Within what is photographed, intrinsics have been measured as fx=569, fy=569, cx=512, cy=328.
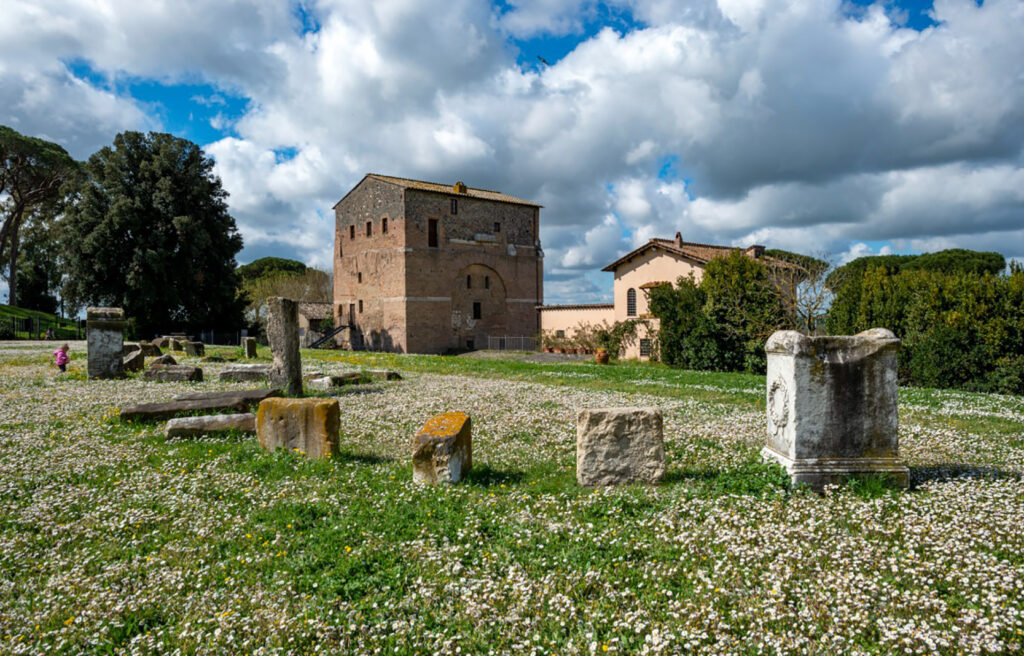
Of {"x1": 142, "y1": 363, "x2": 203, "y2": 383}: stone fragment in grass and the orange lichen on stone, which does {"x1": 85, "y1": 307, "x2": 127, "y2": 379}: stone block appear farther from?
the orange lichen on stone

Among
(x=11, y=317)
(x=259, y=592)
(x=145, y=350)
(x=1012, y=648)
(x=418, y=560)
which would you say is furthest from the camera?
(x=11, y=317)

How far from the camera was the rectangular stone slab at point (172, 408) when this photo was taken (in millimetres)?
10352

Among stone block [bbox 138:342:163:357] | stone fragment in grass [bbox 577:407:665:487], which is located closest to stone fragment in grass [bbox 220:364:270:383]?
stone block [bbox 138:342:163:357]

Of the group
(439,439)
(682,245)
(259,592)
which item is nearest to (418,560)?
(259,592)

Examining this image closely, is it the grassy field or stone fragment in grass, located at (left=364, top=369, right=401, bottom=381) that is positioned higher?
the grassy field

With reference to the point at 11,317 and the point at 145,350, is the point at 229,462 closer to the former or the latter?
the point at 145,350

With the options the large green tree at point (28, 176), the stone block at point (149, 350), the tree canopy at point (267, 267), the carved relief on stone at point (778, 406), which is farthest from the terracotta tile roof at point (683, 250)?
the tree canopy at point (267, 267)

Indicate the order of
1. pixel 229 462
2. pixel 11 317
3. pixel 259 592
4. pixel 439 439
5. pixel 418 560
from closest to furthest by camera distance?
pixel 259 592, pixel 418 560, pixel 439 439, pixel 229 462, pixel 11 317

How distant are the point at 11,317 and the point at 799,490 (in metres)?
55.9

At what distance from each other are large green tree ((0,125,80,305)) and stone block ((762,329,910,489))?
5231cm

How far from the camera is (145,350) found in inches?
944

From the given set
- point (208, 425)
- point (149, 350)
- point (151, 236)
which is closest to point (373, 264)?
point (151, 236)

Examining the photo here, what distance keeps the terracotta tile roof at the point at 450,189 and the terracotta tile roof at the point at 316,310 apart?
42.0 ft

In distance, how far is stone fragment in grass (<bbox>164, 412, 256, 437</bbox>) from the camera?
908cm
